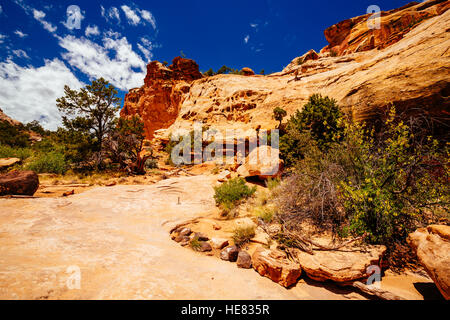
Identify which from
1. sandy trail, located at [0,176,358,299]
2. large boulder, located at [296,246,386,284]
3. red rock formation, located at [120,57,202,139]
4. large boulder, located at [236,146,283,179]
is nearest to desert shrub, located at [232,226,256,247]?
sandy trail, located at [0,176,358,299]

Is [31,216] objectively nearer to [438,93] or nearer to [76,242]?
[76,242]

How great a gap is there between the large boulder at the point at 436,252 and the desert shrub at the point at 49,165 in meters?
15.9

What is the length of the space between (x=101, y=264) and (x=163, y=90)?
3343cm

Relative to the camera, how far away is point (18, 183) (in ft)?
18.5

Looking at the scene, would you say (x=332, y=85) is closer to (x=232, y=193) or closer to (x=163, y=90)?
(x=232, y=193)

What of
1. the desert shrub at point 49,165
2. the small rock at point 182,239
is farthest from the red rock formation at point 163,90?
the small rock at point 182,239

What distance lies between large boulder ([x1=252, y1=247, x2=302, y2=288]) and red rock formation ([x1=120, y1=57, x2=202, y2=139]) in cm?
3072

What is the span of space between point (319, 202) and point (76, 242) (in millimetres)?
4610

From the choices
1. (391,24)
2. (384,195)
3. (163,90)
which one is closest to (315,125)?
(384,195)

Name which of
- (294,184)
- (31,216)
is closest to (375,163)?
(294,184)

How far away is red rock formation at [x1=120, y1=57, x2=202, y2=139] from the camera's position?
30.4 metres

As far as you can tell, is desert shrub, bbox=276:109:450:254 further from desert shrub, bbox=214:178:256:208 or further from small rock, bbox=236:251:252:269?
desert shrub, bbox=214:178:256:208

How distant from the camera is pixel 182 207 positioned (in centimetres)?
580

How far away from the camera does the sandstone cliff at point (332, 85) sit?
21.4 ft
